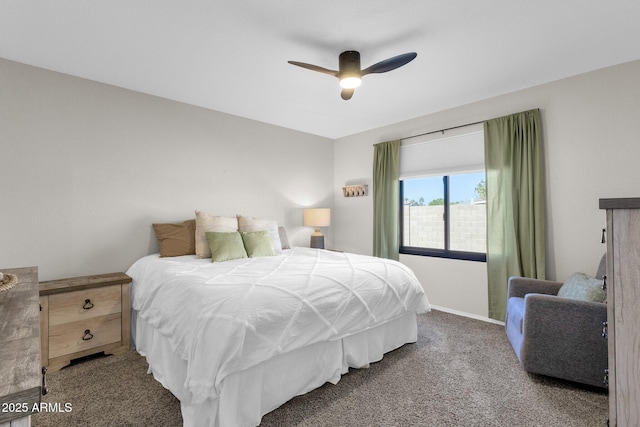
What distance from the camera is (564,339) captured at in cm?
206

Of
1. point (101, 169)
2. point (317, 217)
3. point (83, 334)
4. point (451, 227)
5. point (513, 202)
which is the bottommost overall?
point (83, 334)

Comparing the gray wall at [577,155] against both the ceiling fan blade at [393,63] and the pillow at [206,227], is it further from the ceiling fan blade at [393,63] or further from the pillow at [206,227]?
the pillow at [206,227]

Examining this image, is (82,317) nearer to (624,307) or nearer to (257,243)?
(257,243)

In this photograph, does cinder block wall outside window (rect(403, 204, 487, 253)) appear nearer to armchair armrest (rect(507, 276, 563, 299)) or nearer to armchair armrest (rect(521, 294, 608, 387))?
armchair armrest (rect(507, 276, 563, 299))

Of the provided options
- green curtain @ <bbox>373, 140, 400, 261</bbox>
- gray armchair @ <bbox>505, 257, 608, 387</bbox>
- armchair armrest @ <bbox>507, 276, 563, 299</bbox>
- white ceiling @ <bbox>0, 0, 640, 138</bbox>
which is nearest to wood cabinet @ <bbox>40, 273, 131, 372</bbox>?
white ceiling @ <bbox>0, 0, 640, 138</bbox>

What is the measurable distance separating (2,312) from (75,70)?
2.64 m

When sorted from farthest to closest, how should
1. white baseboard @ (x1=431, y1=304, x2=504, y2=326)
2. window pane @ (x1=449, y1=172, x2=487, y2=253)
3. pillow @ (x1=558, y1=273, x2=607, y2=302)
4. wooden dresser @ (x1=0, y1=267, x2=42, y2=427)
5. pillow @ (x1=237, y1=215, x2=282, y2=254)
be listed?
window pane @ (x1=449, y1=172, x2=487, y2=253), pillow @ (x1=237, y1=215, x2=282, y2=254), white baseboard @ (x1=431, y1=304, x2=504, y2=326), pillow @ (x1=558, y1=273, x2=607, y2=302), wooden dresser @ (x1=0, y1=267, x2=42, y2=427)

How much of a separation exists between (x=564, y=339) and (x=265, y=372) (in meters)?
2.00

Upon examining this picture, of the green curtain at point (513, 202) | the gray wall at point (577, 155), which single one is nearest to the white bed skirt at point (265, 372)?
the green curtain at point (513, 202)

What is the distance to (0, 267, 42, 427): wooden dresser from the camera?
1.84 ft

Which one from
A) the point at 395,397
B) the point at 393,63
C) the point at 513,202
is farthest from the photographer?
the point at 513,202

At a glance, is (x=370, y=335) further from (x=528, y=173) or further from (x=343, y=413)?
(x=528, y=173)

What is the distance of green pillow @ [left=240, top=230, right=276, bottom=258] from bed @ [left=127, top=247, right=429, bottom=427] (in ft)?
1.34

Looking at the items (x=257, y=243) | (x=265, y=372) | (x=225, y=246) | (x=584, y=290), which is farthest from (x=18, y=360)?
(x=584, y=290)
